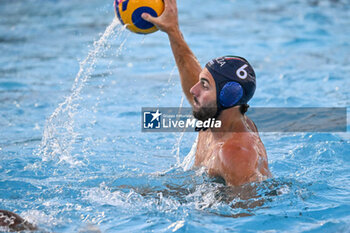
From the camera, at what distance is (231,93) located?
11.6ft

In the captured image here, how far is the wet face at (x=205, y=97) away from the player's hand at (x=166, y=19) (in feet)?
1.95

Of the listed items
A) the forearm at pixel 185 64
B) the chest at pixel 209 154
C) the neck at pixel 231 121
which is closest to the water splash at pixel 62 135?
the forearm at pixel 185 64

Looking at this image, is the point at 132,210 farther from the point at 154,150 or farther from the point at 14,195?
the point at 154,150

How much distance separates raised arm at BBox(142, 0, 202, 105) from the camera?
4043 millimetres

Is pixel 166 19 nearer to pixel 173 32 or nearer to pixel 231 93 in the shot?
pixel 173 32

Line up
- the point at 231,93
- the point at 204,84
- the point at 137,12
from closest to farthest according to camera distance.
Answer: the point at 231,93 < the point at 204,84 < the point at 137,12

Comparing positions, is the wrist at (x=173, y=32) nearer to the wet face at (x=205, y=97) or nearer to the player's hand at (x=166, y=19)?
the player's hand at (x=166, y=19)

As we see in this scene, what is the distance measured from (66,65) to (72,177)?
4.77 m

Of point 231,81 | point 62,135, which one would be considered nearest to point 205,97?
point 231,81

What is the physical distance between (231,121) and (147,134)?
2440mm

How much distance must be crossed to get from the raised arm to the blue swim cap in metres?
0.58

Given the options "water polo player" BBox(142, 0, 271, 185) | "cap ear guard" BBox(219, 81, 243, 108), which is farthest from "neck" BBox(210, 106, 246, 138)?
"cap ear guard" BBox(219, 81, 243, 108)

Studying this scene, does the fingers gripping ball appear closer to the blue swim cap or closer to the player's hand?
the player's hand

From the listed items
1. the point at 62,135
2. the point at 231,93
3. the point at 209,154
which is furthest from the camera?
the point at 62,135
